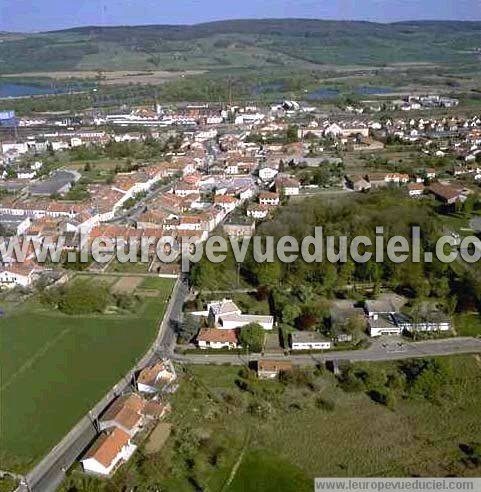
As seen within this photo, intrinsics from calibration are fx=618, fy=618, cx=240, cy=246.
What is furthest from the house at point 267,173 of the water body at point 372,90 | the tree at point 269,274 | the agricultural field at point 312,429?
the water body at point 372,90

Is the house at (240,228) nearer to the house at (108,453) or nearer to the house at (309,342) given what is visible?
the house at (309,342)

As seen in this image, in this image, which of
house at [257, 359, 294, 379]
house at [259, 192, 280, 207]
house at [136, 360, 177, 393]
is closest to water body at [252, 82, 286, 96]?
house at [259, 192, 280, 207]

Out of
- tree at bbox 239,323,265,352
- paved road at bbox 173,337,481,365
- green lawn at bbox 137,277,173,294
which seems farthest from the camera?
green lawn at bbox 137,277,173,294

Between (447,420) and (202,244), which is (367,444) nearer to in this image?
(447,420)

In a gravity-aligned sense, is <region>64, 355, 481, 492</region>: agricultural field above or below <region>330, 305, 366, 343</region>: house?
below

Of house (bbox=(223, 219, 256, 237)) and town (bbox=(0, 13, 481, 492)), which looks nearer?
town (bbox=(0, 13, 481, 492))

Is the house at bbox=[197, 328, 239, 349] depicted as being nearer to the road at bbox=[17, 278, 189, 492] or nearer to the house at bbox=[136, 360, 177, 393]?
the road at bbox=[17, 278, 189, 492]

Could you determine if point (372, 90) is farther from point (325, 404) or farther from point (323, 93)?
point (325, 404)
